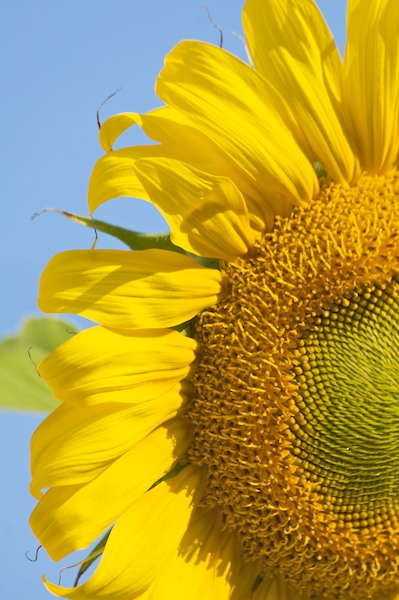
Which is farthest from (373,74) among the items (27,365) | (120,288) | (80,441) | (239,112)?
(27,365)

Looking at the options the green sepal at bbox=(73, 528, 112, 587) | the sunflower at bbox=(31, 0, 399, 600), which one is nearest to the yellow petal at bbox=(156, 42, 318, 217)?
the sunflower at bbox=(31, 0, 399, 600)

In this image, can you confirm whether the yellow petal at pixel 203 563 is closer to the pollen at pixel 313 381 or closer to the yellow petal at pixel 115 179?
the pollen at pixel 313 381

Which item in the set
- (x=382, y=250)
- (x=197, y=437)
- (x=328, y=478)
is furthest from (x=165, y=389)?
(x=382, y=250)

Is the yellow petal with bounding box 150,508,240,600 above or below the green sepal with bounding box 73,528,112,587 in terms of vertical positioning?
below

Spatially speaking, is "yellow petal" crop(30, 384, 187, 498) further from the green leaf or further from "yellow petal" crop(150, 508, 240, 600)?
the green leaf

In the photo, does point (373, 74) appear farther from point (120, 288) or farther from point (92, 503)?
point (92, 503)

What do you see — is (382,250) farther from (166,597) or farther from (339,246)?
(166,597)
